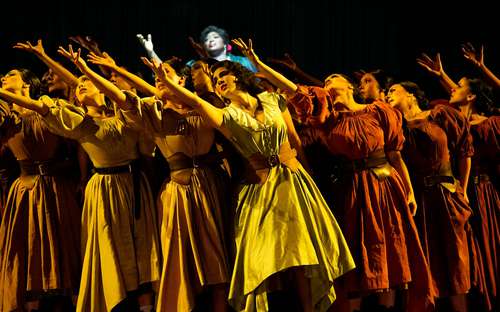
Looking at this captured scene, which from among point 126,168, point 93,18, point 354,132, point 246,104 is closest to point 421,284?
point 354,132

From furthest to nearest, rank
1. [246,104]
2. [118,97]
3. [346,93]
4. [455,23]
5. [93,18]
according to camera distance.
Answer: [455,23] < [93,18] < [346,93] < [246,104] < [118,97]

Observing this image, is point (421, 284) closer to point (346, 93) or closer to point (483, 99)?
point (346, 93)

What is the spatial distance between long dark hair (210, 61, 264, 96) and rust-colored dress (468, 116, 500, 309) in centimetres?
156

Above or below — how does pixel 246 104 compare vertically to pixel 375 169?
above

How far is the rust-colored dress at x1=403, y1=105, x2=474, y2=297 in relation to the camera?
3691 millimetres

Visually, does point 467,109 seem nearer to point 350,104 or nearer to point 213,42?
point 350,104

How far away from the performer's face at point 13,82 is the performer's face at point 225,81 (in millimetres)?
1058

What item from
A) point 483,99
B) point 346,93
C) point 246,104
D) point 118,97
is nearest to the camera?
point 118,97

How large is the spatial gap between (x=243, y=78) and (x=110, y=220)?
37.2 inches

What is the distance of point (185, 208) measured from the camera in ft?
10.5

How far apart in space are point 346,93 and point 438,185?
748 mm

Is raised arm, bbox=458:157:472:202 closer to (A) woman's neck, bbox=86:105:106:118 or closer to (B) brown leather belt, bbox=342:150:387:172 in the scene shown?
(B) brown leather belt, bbox=342:150:387:172

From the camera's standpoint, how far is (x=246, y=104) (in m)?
3.31

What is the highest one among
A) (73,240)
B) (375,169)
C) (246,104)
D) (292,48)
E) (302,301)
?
(292,48)
